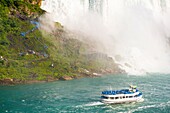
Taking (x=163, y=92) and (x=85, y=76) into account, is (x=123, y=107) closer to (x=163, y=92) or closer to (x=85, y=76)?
(x=163, y=92)

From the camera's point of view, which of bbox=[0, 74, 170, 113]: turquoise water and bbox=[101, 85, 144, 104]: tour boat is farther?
bbox=[101, 85, 144, 104]: tour boat

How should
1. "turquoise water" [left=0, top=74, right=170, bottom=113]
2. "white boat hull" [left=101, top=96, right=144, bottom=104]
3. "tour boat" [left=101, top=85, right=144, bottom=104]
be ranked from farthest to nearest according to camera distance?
1. "tour boat" [left=101, top=85, right=144, bottom=104]
2. "white boat hull" [left=101, top=96, right=144, bottom=104]
3. "turquoise water" [left=0, top=74, right=170, bottom=113]

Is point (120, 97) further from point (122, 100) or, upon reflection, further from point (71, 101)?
point (71, 101)

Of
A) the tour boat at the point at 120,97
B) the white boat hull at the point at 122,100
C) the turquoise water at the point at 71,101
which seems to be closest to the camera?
the turquoise water at the point at 71,101

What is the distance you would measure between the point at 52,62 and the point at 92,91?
72.3 meters

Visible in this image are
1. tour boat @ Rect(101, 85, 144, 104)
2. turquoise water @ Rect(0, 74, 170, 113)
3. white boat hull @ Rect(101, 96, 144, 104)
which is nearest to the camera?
turquoise water @ Rect(0, 74, 170, 113)

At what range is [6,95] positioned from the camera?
116062 millimetres

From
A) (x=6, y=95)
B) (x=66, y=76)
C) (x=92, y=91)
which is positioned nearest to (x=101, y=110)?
(x=92, y=91)

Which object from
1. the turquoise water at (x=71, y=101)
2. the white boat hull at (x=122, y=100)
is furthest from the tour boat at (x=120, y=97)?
the turquoise water at (x=71, y=101)

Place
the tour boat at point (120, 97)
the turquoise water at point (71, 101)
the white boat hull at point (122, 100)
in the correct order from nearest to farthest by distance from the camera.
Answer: the turquoise water at point (71, 101) → the white boat hull at point (122, 100) → the tour boat at point (120, 97)

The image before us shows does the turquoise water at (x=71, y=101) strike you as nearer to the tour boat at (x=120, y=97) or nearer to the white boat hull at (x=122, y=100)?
the white boat hull at (x=122, y=100)

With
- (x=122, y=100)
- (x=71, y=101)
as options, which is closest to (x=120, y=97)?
(x=122, y=100)

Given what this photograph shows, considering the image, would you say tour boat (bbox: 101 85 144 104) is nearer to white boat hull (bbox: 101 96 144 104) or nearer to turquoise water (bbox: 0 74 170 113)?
white boat hull (bbox: 101 96 144 104)

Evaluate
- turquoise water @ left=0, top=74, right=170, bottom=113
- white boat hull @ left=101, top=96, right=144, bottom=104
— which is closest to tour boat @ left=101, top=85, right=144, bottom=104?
white boat hull @ left=101, top=96, right=144, bottom=104
